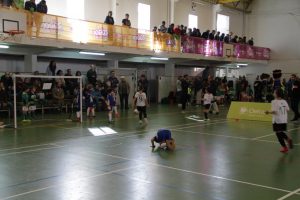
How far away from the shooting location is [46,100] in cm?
1883

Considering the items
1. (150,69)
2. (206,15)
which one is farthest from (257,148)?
(206,15)

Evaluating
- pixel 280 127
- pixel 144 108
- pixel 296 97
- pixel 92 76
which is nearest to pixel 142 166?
pixel 280 127

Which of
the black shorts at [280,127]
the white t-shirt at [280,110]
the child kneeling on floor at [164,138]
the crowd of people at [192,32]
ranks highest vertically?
the crowd of people at [192,32]

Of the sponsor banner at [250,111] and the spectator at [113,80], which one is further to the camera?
the spectator at [113,80]

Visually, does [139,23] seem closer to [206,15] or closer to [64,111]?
[206,15]

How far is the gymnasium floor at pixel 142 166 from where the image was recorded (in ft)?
20.4

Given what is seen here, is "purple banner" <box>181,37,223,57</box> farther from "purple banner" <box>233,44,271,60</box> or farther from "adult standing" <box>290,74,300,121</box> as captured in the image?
"adult standing" <box>290,74,300,121</box>

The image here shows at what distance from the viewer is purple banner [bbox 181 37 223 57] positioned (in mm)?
26906

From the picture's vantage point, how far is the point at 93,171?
7617 millimetres

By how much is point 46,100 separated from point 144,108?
20.1 feet

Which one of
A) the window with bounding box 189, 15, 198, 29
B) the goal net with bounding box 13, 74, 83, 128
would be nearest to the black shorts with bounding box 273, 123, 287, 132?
the goal net with bounding box 13, 74, 83, 128

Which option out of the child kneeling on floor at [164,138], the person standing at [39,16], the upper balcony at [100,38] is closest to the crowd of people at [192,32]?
the upper balcony at [100,38]

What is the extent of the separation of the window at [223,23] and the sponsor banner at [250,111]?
19313 millimetres

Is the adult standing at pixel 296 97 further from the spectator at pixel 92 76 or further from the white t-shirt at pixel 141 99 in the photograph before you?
the spectator at pixel 92 76
